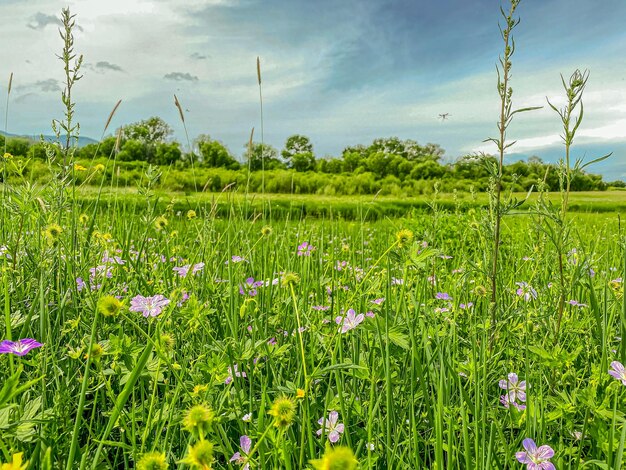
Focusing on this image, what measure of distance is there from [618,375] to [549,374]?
33cm

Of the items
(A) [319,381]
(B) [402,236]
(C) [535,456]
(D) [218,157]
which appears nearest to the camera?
(C) [535,456]

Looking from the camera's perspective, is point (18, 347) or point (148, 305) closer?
point (18, 347)

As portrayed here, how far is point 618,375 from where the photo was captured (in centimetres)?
122

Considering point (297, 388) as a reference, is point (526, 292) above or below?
above

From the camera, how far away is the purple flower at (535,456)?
1.02 metres

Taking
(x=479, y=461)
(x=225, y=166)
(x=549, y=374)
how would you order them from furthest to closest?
(x=225, y=166)
(x=549, y=374)
(x=479, y=461)

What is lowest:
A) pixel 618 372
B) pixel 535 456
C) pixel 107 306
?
pixel 535 456

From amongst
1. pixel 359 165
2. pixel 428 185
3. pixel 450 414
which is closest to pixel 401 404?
pixel 450 414

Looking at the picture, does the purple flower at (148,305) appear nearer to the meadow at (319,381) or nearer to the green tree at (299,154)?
the meadow at (319,381)

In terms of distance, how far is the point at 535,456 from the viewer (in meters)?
1.04

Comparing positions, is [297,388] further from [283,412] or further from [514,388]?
[514,388]

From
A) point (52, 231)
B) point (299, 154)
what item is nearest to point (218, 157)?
point (299, 154)

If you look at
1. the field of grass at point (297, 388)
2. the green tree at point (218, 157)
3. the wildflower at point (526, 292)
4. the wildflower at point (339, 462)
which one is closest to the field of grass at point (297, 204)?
the wildflower at point (526, 292)

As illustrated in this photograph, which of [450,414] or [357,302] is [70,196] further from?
[450,414]
